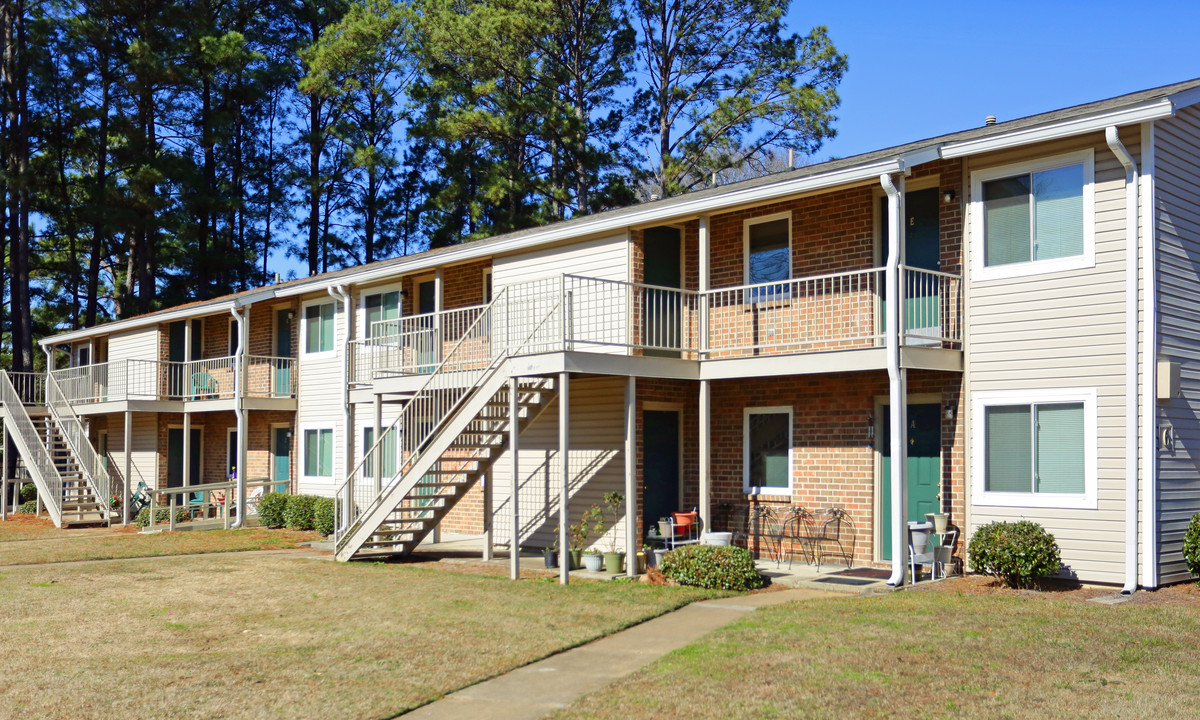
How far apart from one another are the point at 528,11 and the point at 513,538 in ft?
72.6

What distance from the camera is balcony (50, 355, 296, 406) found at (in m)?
26.1

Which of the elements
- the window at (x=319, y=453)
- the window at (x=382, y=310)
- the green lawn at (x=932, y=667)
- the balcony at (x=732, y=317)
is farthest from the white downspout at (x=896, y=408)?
the window at (x=319, y=453)

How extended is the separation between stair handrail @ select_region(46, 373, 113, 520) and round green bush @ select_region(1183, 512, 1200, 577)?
23.0 m

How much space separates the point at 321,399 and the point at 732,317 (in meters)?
12.1

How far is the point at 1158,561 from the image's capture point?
12.5m

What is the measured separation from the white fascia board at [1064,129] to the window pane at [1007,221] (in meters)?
0.56

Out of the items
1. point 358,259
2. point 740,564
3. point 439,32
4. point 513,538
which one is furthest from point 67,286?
point 740,564

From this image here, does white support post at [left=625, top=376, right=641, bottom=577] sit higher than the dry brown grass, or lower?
higher

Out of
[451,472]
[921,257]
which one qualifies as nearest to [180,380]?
[451,472]

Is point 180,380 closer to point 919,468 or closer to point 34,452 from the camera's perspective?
point 34,452

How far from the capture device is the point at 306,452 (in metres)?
25.5

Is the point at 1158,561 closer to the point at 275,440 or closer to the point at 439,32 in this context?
the point at 275,440

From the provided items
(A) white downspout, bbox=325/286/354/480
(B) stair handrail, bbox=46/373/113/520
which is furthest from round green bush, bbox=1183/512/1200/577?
(B) stair handrail, bbox=46/373/113/520

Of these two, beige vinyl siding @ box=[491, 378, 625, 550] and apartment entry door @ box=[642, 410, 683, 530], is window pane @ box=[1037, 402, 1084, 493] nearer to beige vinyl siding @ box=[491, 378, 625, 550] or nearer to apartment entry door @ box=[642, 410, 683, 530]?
apartment entry door @ box=[642, 410, 683, 530]
